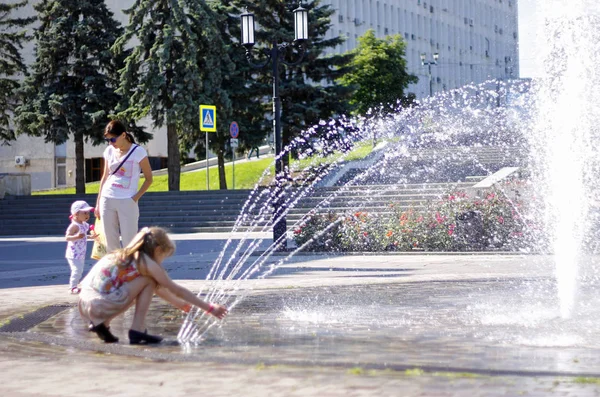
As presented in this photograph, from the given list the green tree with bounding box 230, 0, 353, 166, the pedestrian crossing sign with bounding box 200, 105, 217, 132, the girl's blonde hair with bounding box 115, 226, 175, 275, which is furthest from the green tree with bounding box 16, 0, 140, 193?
the girl's blonde hair with bounding box 115, 226, 175, 275

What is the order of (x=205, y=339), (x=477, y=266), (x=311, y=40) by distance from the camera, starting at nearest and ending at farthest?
1. (x=205, y=339)
2. (x=477, y=266)
3. (x=311, y=40)

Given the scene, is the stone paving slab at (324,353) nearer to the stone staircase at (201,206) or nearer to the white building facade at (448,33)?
the stone staircase at (201,206)

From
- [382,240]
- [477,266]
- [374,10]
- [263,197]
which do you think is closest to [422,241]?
[382,240]

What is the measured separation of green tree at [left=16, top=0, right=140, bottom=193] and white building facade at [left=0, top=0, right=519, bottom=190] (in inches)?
810

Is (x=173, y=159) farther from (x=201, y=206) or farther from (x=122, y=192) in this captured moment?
(x=122, y=192)

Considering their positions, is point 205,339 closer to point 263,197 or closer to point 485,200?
point 485,200

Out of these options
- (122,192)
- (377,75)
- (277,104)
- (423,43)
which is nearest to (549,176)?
(122,192)

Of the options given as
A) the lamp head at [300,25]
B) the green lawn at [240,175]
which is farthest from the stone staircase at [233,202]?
the lamp head at [300,25]

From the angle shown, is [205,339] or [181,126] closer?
[205,339]

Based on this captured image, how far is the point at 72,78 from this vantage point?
1841 inches

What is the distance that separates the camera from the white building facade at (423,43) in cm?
6812

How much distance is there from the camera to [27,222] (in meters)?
37.8

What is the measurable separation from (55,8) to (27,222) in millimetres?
12862

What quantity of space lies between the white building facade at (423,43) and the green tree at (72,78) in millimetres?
20566
